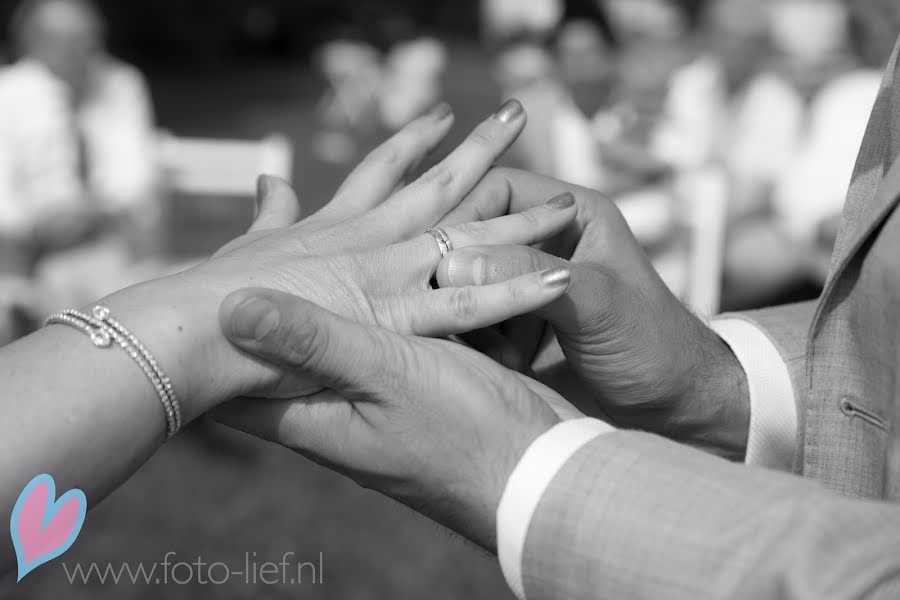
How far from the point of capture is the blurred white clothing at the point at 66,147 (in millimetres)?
4375

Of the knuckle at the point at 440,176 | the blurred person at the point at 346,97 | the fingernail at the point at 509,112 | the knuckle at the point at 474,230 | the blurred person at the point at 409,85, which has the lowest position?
the blurred person at the point at 346,97

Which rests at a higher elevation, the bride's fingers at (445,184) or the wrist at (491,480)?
the bride's fingers at (445,184)

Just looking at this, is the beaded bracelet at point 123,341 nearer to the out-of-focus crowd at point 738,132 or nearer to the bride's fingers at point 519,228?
the bride's fingers at point 519,228

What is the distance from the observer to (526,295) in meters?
1.46

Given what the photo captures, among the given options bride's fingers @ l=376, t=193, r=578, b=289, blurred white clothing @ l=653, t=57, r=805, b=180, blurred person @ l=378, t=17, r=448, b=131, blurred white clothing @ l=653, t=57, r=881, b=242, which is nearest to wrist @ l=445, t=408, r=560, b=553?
bride's fingers @ l=376, t=193, r=578, b=289

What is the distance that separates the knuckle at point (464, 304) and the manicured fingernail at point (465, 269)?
0.03 m

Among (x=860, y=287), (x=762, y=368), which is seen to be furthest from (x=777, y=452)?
(x=860, y=287)

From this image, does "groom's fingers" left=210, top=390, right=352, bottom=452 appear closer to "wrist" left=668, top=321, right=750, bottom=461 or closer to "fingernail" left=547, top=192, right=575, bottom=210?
"fingernail" left=547, top=192, right=575, bottom=210

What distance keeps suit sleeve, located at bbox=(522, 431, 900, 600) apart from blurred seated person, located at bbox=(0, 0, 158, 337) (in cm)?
380

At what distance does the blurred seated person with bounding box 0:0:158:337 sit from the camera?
438 centimetres

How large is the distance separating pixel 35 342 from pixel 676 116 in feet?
15.0

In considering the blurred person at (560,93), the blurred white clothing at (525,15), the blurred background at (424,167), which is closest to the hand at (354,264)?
the blurred background at (424,167)

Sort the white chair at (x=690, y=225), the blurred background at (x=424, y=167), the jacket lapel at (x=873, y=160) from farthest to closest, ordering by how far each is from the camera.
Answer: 1. the white chair at (x=690, y=225)
2. the blurred background at (x=424, y=167)
3. the jacket lapel at (x=873, y=160)

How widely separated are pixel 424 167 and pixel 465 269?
4.70 ft
